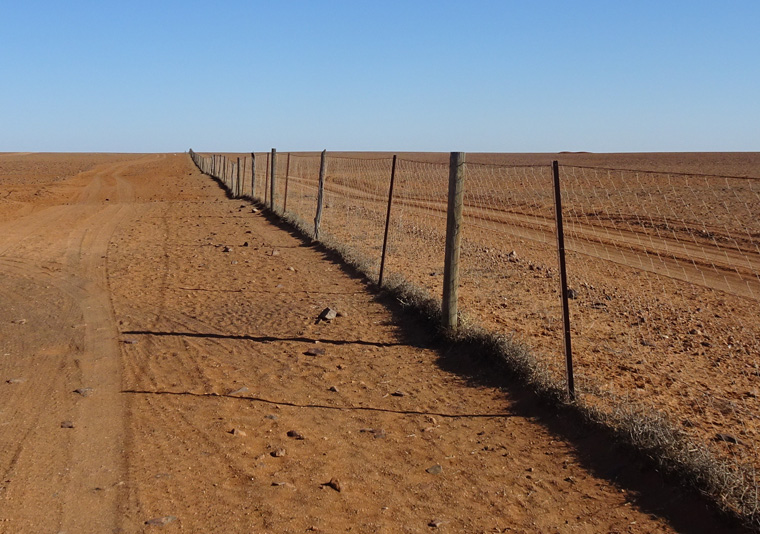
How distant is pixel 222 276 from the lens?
11.2 m

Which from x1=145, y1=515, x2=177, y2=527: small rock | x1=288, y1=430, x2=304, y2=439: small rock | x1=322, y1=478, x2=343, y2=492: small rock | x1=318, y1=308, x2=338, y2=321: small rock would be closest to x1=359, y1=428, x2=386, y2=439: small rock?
x1=288, y1=430, x2=304, y2=439: small rock

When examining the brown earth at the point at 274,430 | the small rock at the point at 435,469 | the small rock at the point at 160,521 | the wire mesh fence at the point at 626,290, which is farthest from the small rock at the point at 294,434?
the wire mesh fence at the point at 626,290

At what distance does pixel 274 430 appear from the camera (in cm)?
522

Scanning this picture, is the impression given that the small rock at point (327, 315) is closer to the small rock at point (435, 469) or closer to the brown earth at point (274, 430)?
the brown earth at point (274, 430)

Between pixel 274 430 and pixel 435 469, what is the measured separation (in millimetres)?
1262

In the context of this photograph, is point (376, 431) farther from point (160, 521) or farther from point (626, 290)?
point (626, 290)

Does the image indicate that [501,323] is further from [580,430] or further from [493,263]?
[493,263]

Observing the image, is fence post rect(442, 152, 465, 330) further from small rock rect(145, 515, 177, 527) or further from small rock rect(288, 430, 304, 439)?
small rock rect(145, 515, 177, 527)

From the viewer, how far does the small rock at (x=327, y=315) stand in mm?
8367

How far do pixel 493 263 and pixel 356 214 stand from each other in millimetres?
9603

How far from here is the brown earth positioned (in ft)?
13.3

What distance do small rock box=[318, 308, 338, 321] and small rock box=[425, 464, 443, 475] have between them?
3.87 metres

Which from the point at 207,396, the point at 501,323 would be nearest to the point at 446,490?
the point at 207,396

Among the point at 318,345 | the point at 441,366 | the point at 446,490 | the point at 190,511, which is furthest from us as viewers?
the point at 318,345
